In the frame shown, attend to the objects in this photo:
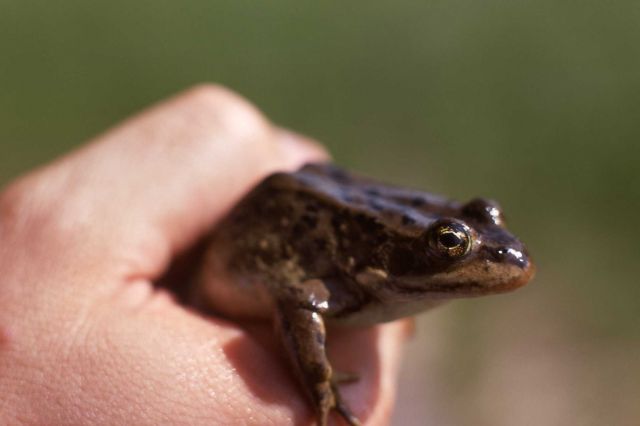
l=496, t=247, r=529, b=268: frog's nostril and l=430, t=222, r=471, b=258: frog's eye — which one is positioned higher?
l=496, t=247, r=529, b=268: frog's nostril

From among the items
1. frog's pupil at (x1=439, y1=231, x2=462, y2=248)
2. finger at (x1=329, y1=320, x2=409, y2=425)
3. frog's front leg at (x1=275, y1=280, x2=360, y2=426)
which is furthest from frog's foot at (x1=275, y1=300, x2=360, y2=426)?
frog's pupil at (x1=439, y1=231, x2=462, y2=248)

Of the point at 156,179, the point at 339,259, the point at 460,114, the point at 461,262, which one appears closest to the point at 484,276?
the point at 461,262

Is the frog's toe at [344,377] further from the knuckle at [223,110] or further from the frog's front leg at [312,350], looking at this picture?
the knuckle at [223,110]

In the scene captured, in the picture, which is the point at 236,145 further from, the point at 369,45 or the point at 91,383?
the point at 369,45

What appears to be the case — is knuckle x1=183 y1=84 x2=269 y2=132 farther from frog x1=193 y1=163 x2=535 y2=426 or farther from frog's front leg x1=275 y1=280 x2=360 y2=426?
frog's front leg x1=275 y1=280 x2=360 y2=426

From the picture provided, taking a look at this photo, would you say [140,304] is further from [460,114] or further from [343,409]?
[460,114]

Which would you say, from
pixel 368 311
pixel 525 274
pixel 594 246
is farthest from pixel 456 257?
pixel 594 246
